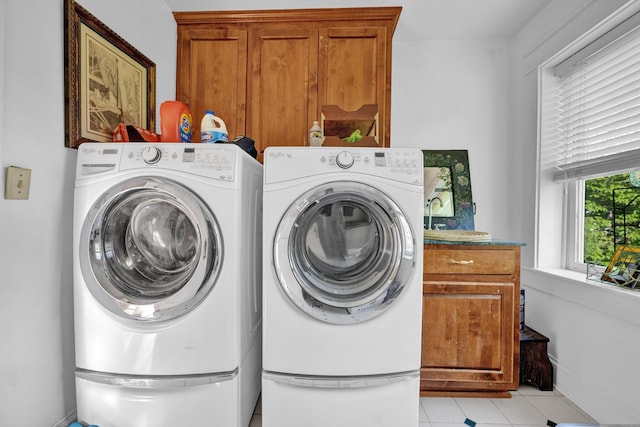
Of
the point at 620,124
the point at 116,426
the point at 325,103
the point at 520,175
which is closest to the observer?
the point at 116,426

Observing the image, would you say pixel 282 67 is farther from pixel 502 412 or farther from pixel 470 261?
pixel 502 412

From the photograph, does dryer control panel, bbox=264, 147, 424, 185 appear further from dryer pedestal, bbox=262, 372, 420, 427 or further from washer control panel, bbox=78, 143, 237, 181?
dryer pedestal, bbox=262, 372, 420, 427

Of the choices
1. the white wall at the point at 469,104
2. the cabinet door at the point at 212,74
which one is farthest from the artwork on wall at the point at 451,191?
the cabinet door at the point at 212,74

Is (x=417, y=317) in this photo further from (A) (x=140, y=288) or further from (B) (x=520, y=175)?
(B) (x=520, y=175)

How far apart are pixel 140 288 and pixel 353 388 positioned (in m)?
0.96

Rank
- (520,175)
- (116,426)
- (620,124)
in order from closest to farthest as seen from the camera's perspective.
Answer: (116,426), (620,124), (520,175)

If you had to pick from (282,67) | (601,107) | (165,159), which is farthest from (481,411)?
(282,67)

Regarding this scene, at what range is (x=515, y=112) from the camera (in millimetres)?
2201

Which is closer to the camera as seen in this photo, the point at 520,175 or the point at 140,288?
the point at 140,288

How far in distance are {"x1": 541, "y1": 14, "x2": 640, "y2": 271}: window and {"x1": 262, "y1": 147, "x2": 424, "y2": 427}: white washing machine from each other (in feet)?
4.03

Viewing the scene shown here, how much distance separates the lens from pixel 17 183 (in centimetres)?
106

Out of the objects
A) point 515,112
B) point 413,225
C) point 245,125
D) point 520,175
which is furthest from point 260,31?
point 520,175

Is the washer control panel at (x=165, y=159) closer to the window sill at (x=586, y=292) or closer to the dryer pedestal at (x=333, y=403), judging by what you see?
the dryer pedestal at (x=333, y=403)

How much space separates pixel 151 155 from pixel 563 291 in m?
2.23
